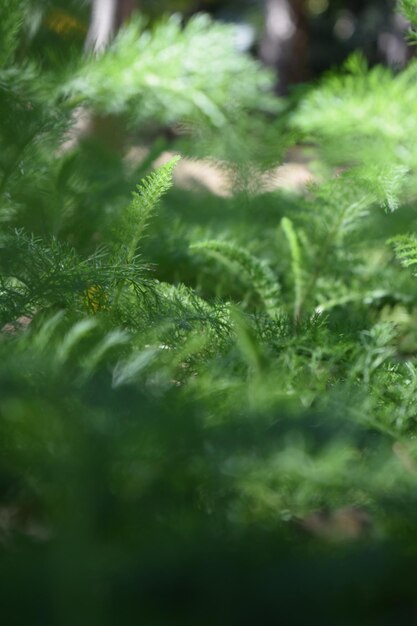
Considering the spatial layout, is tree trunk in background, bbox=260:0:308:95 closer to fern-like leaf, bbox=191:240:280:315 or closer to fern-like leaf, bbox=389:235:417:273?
fern-like leaf, bbox=191:240:280:315

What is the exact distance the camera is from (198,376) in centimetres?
71

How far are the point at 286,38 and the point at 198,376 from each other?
7.08 metres

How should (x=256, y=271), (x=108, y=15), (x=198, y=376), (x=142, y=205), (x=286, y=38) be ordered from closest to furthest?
(x=198, y=376)
(x=142, y=205)
(x=256, y=271)
(x=108, y=15)
(x=286, y=38)

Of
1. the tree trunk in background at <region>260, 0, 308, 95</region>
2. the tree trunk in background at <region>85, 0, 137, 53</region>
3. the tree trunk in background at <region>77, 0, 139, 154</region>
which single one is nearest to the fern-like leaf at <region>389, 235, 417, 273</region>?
the tree trunk in background at <region>77, 0, 139, 154</region>

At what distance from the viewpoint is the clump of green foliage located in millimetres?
321

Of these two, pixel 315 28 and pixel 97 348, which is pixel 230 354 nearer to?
pixel 97 348

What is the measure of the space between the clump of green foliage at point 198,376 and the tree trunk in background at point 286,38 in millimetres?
5926

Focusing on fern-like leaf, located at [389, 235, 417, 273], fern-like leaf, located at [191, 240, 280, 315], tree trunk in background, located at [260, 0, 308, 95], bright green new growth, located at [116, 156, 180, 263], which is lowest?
fern-like leaf, located at [191, 240, 280, 315]

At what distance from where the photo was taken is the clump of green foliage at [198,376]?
0.32 meters

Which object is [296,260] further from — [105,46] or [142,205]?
[105,46]

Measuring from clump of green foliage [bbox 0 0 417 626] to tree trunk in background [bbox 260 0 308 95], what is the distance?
5926 mm

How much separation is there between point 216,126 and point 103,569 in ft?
4.36

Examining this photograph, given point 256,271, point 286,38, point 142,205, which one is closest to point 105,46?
point 256,271

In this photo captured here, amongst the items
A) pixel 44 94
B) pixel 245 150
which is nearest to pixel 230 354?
pixel 44 94
